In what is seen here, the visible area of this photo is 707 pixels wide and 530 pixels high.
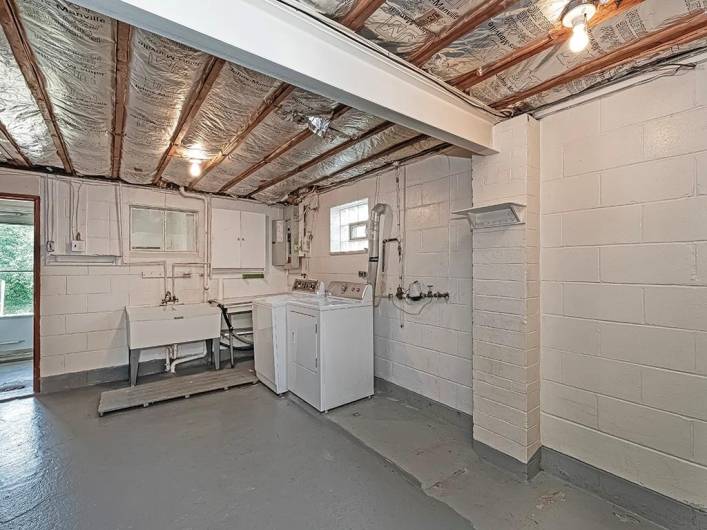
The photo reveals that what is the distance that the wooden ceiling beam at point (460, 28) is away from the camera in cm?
132

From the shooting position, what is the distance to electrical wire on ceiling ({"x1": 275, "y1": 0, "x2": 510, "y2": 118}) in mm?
1320

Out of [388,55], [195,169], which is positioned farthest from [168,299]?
[388,55]

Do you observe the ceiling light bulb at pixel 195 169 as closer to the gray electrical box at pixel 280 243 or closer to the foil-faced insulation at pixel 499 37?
the gray electrical box at pixel 280 243

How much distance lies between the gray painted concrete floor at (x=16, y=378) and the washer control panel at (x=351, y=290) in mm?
3385

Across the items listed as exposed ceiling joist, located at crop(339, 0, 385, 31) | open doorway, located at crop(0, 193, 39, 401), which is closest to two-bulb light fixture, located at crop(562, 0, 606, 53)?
exposed ceiling joist, located at crop(339, 0, 385, 31)

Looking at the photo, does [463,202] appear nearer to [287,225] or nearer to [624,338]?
[624,338]

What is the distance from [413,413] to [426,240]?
1578mm

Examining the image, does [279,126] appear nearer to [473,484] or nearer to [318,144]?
[318,144]

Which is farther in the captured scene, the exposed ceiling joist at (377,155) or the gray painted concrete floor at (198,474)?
the exposed ceiling joist at (377,155)

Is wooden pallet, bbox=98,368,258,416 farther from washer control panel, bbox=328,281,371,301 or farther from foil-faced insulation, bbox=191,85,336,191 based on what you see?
foil-faced insulation, bbox=191,85,336,191

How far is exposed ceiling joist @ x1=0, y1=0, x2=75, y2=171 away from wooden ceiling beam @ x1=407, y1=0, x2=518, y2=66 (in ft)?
5.56

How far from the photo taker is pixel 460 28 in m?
1.44

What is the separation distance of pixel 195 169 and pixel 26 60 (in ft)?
5.72

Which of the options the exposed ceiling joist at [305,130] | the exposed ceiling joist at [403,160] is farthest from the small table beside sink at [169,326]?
the exposed ceiling joist at [403,160]
